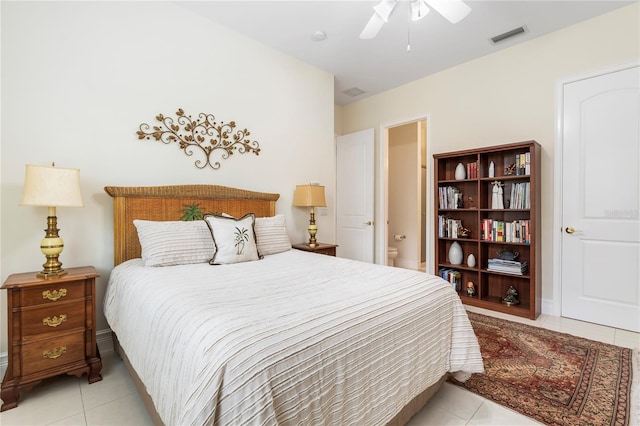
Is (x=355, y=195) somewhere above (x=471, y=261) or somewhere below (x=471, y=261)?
above

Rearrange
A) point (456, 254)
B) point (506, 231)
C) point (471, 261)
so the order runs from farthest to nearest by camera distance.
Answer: point (456, 254) < point (471, 261) < point (506, 231)

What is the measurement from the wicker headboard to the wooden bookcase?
7.63ft

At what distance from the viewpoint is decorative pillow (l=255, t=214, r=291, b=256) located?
2730 millimetres

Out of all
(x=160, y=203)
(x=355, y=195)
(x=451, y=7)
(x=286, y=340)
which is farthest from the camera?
(x=355, y=195)

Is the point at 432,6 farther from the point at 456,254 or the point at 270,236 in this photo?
the point at 456,254

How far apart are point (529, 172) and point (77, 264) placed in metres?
4.07

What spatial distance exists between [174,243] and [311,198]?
160cm

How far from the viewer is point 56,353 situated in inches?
71.5

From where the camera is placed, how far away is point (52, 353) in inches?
71.0

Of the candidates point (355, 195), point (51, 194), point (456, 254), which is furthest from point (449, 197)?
point (51, 194)

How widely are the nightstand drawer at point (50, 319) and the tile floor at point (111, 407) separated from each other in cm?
38

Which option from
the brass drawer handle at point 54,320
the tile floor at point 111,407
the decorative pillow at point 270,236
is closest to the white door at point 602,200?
the tile floor at point 111,407

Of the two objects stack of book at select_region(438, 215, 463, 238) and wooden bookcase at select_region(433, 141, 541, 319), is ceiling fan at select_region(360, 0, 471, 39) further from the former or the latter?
stack of book at select_region(438, 215, 463, 238)

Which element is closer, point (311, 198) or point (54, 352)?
point (54, 352)
